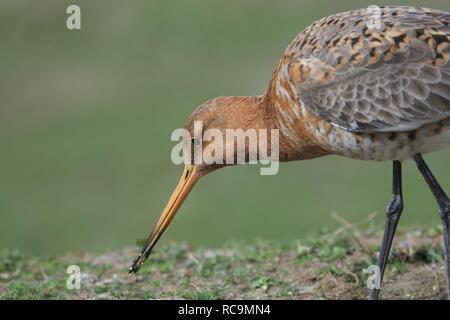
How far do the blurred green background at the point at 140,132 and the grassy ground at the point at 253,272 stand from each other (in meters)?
3.80

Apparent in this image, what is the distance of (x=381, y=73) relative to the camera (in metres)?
7.93

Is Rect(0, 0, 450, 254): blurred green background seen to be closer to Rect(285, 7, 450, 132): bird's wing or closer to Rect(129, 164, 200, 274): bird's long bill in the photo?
Rect(129, 164, 200, 274): bird's long bill

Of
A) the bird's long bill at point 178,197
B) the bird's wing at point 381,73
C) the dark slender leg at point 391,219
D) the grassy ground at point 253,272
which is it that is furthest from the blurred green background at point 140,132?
the bird's wing at point 381,73

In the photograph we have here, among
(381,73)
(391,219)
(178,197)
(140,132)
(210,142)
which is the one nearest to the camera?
(381,73)

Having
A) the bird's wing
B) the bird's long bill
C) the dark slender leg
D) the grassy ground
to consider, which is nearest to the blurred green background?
the grassy ground

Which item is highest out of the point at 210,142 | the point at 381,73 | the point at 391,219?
the point at 381,73

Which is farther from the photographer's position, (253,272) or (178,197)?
(253,272)

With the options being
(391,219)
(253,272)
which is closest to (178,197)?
(253,272)

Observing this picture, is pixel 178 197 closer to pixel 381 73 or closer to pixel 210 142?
pixel 210 142

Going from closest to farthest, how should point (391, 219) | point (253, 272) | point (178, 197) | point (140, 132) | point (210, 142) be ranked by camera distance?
1. point (391, 219)
2. point (210, 142)
3. point (178, 197)
4. point (253, 272)
5. point (140, 132)

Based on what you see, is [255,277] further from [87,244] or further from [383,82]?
[87,244]

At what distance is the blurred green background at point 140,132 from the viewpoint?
1523 centimetres

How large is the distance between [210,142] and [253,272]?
1278 mm

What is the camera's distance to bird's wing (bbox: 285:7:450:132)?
25.7ft
